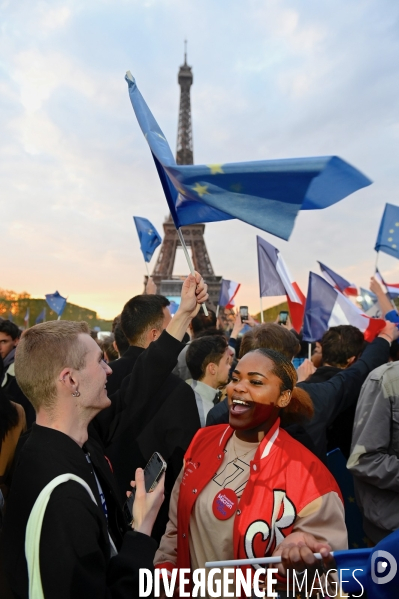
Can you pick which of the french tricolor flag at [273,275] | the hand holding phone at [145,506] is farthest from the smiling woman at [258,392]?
the french tricolor flag at [273,275]

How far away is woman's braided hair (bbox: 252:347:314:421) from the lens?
7.36 feet

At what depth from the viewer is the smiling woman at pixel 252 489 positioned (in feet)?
6.08

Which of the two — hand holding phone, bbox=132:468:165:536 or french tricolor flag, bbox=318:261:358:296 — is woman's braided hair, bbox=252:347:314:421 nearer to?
hand holding phone, bbox=132:468:165:536

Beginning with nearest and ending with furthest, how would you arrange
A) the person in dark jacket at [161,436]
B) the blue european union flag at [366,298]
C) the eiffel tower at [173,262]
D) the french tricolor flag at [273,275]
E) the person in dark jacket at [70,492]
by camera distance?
the person in dark jacket at [70,492] → the person in dark jacket at [161,436] → the french tricolor flag at [273,275] → the blue european union flag at [366,298] → the eiffel tower at [173,262]

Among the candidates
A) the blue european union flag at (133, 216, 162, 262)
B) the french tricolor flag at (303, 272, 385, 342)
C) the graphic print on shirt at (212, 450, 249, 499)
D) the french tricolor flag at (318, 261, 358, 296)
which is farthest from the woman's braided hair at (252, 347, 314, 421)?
the french tricolor flag at (318, 261, 358, 296)

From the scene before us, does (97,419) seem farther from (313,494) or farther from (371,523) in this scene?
(371,523)

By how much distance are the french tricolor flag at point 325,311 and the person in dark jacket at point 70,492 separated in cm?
538

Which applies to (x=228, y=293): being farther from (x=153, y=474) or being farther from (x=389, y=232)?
(x=153, y=474)

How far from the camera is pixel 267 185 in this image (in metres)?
2.60

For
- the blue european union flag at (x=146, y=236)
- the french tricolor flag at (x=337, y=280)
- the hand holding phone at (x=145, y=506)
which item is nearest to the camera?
the hand holding phone at (x=145, y=506)

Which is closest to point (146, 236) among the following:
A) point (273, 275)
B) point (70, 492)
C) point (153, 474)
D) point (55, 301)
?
point (273, 275)

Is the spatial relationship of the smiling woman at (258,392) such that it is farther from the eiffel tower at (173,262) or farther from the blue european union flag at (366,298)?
the eiffel tower at (173,262)

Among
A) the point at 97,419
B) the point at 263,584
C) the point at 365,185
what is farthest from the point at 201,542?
the point at 365,185

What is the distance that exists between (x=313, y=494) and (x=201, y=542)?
0.55 m
